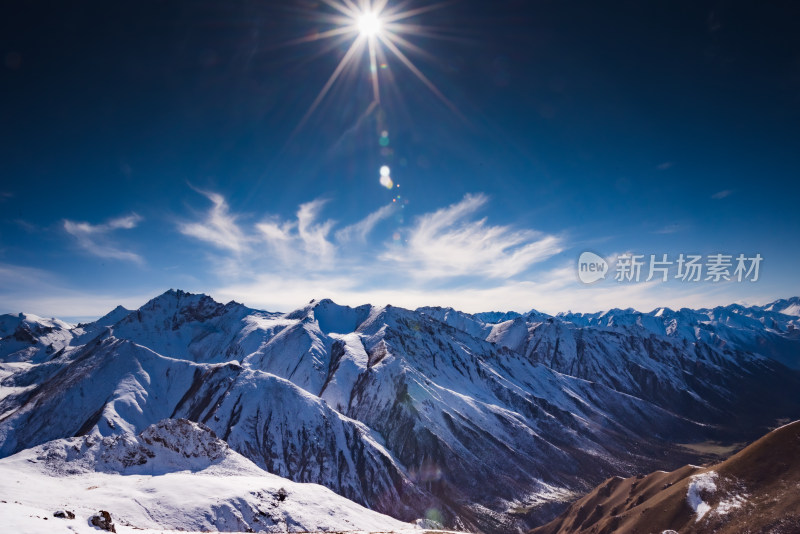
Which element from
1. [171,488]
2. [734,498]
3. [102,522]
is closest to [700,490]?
[734,498]

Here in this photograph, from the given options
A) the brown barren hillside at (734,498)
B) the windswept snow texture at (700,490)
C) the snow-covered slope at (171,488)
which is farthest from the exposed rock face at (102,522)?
the windswept snow texture at (700,490)

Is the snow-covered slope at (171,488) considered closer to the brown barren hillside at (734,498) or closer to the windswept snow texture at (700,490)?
the brown barren hillside at (734,498)

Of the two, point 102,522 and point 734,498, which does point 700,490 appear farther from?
point 102,522

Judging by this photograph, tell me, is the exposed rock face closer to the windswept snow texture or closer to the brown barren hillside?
the brown barren hillside

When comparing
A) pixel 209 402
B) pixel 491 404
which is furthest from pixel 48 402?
pixel 491 404

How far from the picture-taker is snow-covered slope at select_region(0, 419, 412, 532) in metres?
45.8

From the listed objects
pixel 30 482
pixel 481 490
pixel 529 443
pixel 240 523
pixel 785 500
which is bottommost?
pixel 481 490

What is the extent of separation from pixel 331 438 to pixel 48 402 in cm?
10215

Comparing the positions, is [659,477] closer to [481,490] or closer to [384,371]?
[481,490]

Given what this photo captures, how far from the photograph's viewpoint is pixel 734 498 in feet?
164

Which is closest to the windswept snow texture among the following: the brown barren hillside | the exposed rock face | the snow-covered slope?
the brown barren hillside

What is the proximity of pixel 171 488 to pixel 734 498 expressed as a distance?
78934mm

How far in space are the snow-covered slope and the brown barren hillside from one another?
40.6 meters

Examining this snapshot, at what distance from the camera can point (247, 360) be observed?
19388cm
